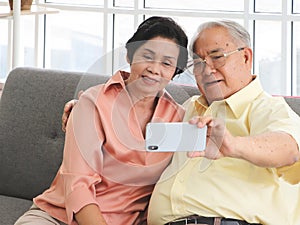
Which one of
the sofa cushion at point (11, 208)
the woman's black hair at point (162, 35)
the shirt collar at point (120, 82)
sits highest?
the woman's black hair at point (162, 35)

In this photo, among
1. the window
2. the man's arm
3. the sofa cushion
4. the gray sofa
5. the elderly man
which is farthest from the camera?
the window

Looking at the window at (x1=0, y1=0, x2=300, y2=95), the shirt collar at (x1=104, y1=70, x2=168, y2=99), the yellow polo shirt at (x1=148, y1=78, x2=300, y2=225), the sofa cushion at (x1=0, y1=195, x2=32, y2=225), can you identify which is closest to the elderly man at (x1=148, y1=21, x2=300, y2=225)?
the yellow polo shirt at (x1=148, y1=78, x2=300, y2=225)

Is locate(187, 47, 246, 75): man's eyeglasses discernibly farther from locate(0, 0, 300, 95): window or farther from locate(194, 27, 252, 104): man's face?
locate(0, 0, 300, 95): window

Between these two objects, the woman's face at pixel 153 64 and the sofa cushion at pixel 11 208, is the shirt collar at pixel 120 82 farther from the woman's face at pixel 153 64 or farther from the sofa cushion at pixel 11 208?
the sofa cushion at pixel 11 208

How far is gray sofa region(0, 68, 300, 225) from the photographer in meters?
2.59

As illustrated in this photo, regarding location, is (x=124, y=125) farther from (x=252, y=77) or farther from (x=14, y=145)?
(x=14, y=145)

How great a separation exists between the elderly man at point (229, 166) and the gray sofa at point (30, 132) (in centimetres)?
65

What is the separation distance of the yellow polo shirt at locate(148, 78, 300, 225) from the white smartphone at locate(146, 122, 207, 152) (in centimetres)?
19

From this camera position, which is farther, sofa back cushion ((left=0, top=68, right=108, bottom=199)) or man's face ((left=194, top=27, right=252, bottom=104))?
sofa back cushion ((left=0, top=68, right=108, bottom=199))

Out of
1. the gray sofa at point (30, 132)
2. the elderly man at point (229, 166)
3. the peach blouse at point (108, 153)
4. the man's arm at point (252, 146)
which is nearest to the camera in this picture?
the man's arm at point (252, 146)

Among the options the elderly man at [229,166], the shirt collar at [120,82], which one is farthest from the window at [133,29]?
the elderly man at [229,166]

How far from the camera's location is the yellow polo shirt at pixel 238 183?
6.27ft

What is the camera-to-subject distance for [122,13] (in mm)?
3889

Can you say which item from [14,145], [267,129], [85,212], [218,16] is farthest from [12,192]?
[218,16]
